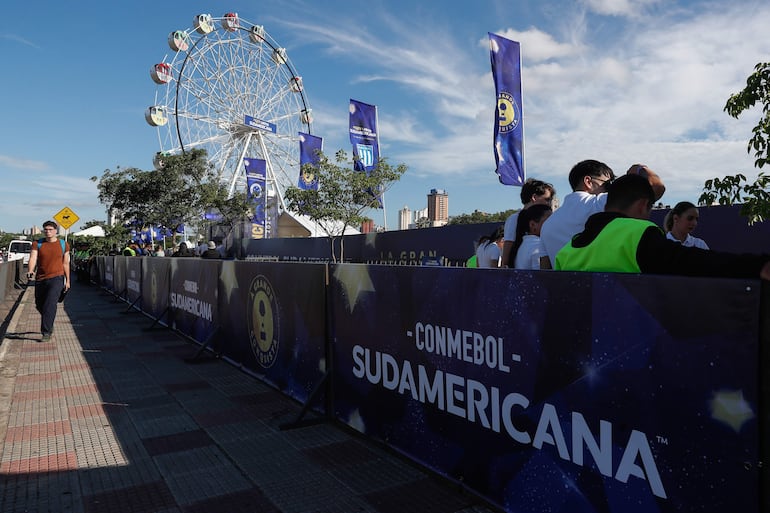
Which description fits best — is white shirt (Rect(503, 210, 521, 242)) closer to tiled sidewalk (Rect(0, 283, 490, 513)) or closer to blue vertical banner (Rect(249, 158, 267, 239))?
tiled sidewalk (Rect(0, 283, 490, 513))

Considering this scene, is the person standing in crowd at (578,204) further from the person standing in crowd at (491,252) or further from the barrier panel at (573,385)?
the person standing in crowd at (491,252)

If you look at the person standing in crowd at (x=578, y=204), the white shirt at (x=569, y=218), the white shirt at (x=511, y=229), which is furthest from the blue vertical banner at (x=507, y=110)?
the white shirt at (x=569, y=218)

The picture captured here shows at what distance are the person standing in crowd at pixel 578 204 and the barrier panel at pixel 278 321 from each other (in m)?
2.02

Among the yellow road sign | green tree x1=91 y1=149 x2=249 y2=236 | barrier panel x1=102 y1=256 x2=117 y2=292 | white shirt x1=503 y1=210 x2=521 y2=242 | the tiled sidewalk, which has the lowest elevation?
the tiled sidewalk

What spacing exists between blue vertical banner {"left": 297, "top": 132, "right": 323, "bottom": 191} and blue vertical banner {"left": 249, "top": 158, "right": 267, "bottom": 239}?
15.9 ft

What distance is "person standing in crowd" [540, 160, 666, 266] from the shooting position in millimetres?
3324

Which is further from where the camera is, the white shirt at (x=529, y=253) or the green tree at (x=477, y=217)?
the green tree at (x=477, y=217)

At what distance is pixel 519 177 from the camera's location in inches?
529

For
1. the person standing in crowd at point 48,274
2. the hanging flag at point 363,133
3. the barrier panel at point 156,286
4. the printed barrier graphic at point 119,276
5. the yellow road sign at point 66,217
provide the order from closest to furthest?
the person standing in crowd at point 48,274 < the barrier panel at point 156,286 < the printed barrier graphic at point 119,276 < the yellow road sign at point 66,217 < the hanging flag at point 363,133

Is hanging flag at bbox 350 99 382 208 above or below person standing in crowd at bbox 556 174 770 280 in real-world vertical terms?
above

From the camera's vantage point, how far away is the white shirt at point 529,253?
12.7 ft

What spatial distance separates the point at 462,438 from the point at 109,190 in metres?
33.3

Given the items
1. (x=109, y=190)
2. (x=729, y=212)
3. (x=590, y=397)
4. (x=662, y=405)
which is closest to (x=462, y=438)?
(x=590, y=397)

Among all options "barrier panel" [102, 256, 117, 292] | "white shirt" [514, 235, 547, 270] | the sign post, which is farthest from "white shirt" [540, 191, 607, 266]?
the sign post
